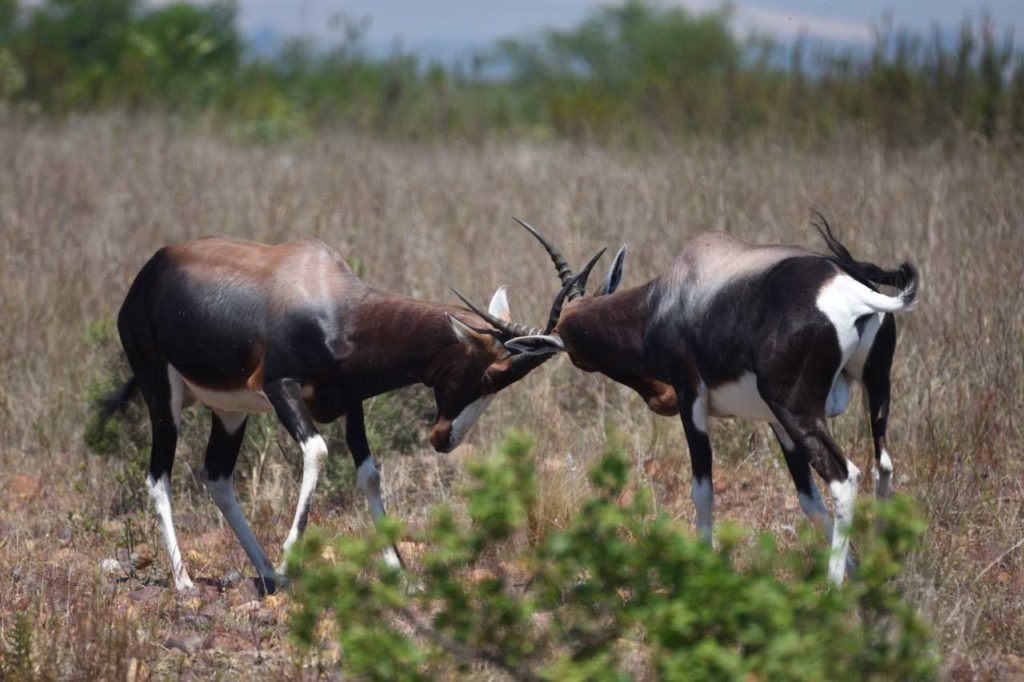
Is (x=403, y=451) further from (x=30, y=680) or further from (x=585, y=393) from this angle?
(x=30, y=680)

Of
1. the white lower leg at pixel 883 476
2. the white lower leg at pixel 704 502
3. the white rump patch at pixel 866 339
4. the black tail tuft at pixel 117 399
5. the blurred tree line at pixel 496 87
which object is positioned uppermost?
the white rump patch at pixel 866 339

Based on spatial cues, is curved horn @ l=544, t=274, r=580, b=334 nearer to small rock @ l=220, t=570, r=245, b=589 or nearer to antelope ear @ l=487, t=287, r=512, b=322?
antelope ear @ l=487, t=287, r=512, b=322

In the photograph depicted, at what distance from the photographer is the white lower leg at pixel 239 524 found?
6.75 metres

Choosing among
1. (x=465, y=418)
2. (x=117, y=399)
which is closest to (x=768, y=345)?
(x=465, y=418)

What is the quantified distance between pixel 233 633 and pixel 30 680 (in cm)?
112

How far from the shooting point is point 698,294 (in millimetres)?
6059

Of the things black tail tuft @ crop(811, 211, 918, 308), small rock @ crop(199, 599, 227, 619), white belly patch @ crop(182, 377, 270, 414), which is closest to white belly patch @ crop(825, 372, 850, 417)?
black tail tuft @ crop(811, 211, 918, 308)

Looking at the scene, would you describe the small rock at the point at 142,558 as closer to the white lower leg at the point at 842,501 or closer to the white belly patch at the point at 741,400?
the white belly patch at the point at 741,400

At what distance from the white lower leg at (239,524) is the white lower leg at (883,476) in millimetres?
2871

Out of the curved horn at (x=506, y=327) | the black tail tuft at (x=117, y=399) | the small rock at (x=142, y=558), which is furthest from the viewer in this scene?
the black tail tuft at (x=117, y=399)

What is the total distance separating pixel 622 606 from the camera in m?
4.06

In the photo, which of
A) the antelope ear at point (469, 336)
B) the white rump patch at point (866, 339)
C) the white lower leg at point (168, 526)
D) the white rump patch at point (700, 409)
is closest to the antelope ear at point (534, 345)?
the antelope ear at point (469, 336)

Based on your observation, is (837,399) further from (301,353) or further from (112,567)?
(112,567)

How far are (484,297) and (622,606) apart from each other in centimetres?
597
